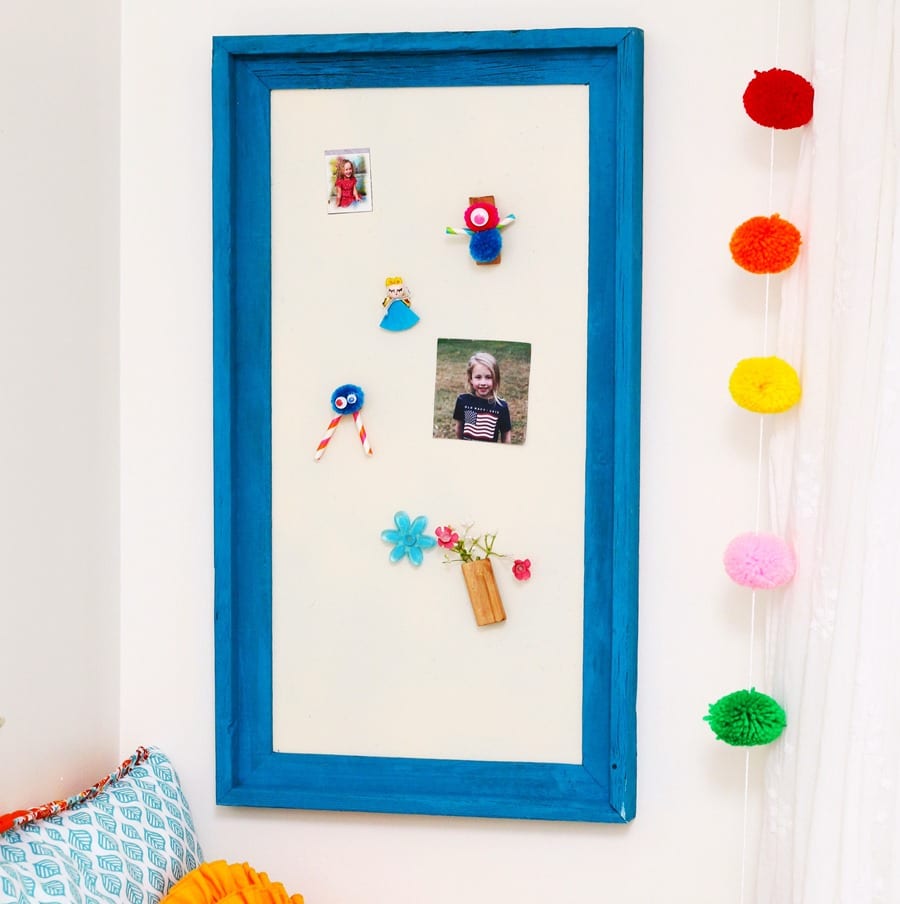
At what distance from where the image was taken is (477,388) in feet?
4.92

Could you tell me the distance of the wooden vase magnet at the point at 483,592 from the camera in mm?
1477

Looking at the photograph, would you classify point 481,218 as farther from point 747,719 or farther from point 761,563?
point 747,719

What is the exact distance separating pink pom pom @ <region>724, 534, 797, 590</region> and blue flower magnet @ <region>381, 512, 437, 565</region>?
0.44m

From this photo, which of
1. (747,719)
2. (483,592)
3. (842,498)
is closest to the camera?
(842,498)

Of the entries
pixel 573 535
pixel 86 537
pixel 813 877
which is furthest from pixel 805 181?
pixel 86 537

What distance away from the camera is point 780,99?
135cm

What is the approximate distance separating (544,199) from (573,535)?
501 mm

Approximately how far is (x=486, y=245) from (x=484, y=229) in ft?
0.08

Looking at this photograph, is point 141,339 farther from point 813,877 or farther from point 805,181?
point 813,877

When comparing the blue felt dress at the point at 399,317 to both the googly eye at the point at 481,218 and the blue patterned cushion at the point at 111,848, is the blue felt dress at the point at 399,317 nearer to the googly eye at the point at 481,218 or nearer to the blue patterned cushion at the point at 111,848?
the googly eye at the point at 481,218

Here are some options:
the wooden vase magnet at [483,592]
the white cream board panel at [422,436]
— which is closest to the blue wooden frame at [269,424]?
the white cream board panel at [422,436]

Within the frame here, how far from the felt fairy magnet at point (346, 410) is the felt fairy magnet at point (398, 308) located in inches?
4.4

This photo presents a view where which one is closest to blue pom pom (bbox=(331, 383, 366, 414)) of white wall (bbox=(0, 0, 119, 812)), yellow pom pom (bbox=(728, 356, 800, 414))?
white wall (bbox=(0, 0, 119, 812))

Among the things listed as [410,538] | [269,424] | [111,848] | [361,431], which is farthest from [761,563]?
[111,848]
